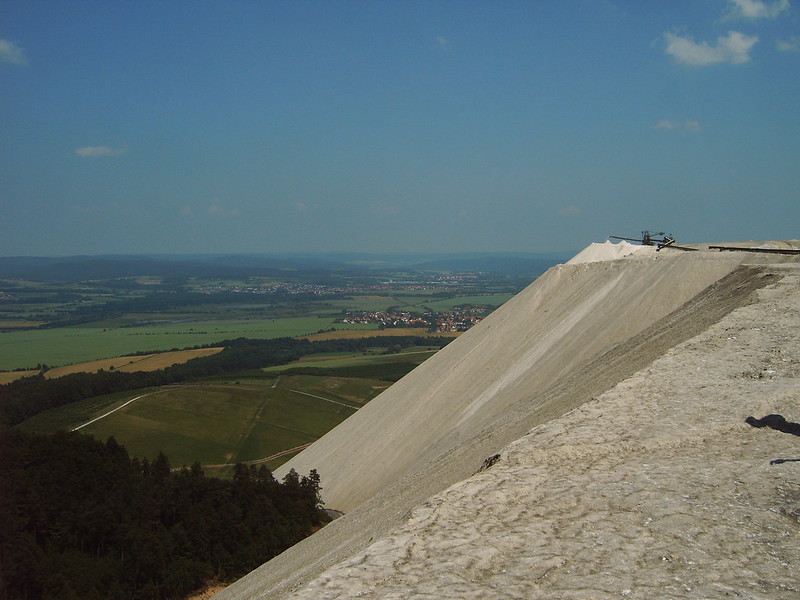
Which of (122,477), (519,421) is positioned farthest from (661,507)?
(122,477)

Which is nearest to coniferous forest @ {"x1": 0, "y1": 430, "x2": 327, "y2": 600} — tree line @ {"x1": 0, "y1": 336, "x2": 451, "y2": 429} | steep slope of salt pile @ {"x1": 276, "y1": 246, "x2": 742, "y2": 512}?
steep slope of salt pile @ {"x1": 276, "y1": 246, "x2": 742, "y2": 512}

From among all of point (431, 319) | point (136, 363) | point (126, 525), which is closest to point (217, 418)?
point (136, 363)

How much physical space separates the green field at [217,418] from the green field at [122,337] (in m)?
31.6

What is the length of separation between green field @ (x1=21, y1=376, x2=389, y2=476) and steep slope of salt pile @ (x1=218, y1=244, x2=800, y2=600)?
61.9ft

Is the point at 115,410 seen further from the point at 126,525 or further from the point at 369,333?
the point at 369,333

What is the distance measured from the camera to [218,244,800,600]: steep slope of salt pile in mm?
19328

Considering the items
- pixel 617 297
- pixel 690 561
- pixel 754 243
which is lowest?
pixel 690 561

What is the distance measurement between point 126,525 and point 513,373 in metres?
16.6

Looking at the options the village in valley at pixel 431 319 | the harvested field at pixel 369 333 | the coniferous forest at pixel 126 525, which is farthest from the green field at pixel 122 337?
the coniferous forest at pixel 126 525

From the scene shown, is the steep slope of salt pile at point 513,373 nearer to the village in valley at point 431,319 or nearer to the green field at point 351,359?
the green field at point 351,359

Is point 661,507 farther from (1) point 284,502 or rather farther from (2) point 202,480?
(2) point 202,480

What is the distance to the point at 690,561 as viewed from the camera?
7.56m

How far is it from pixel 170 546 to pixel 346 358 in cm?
7614

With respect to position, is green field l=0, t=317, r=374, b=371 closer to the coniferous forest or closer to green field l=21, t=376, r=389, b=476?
green field l=21, t=376, r=389, b=476
